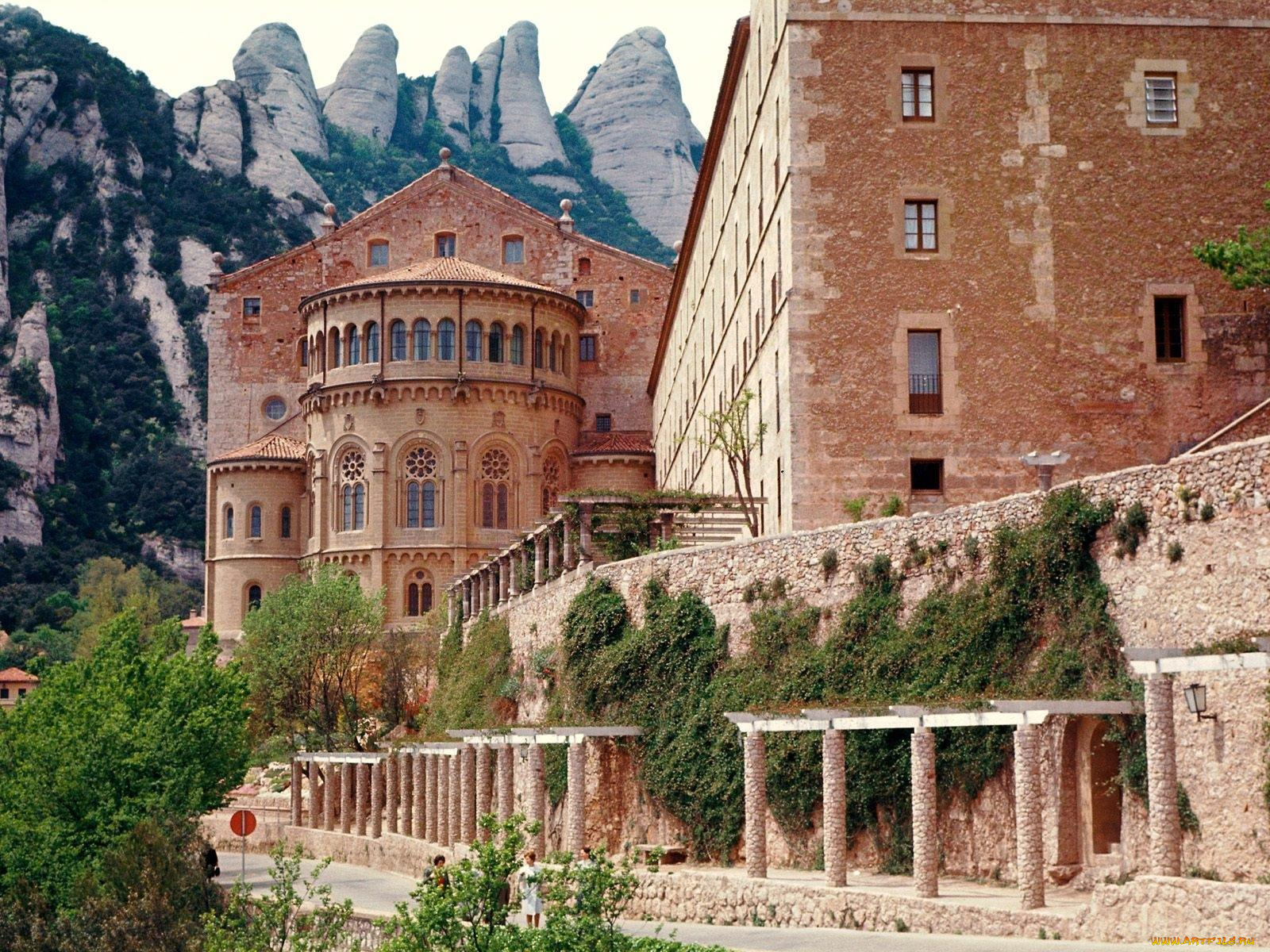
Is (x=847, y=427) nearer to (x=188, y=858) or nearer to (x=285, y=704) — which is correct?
(x=188, y=858)

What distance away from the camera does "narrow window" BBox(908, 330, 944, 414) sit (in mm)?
35250

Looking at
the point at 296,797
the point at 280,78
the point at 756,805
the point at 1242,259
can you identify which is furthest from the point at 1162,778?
the point at 280,78

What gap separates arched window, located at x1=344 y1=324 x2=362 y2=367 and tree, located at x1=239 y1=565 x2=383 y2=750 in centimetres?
1210

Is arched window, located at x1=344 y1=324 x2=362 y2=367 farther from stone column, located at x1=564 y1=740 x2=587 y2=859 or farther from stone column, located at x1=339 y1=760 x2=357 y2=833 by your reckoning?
stone column, located at x1=564 y1=740 x2=587 y2=859

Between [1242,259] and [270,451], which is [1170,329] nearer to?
[1242,259]

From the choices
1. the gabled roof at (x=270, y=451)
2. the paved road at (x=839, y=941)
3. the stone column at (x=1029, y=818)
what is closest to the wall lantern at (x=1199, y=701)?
the stone column at (x=1029, y=818)

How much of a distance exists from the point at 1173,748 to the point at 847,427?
16521 mm

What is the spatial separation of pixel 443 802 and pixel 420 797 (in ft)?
13.1

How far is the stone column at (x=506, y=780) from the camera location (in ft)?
118

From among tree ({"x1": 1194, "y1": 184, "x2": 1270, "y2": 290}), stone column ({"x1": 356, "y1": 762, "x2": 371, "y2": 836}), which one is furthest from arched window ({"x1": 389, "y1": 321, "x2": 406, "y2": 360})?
tree ({"x1": 1194, "y1": 184, "x2": 1270, "y2": 290})

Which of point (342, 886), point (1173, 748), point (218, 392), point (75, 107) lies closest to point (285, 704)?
point (342, 886)

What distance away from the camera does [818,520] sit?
34.8 metres

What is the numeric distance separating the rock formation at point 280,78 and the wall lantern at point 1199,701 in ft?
589

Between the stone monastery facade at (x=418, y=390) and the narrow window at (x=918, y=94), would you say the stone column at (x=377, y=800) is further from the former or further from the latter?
the narrow window at (x=918, y=94)
